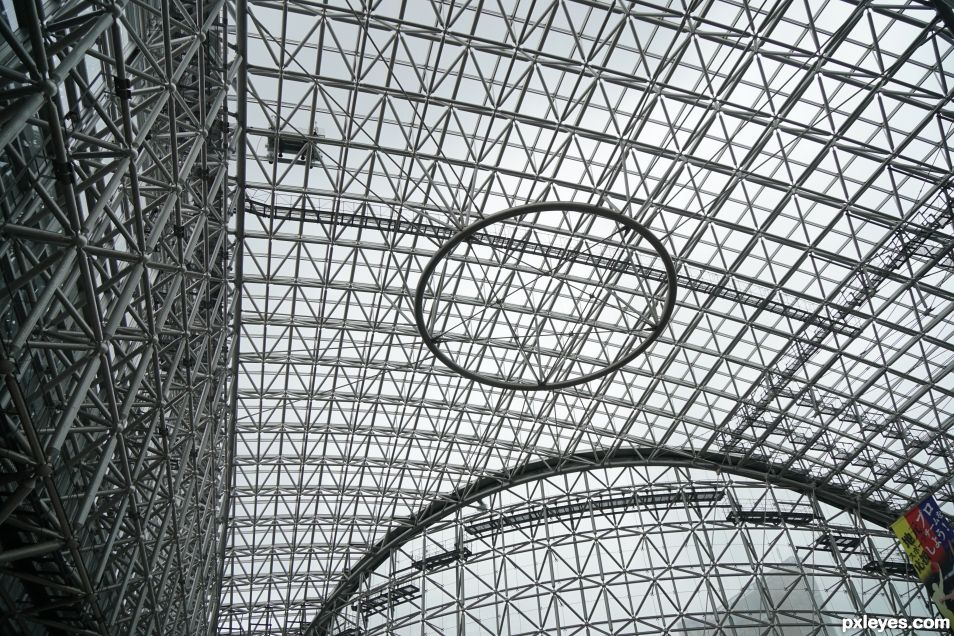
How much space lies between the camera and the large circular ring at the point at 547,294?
106ft

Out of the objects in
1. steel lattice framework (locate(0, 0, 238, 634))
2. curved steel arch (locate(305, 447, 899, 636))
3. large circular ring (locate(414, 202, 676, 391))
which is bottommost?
steel lattice framework (locate(0, 0, 238, 634))

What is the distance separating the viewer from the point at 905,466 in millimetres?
41406

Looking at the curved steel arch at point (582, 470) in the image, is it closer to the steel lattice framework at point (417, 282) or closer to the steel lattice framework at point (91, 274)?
the steel lattice framework at point (417, 282)

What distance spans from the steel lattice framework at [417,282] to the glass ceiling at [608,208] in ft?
0.60

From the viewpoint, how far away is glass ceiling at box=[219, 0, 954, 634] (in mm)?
27000

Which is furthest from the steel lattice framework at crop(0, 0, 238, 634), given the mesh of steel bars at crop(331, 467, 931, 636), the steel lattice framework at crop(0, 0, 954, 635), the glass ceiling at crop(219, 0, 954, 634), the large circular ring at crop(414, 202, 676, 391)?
the mesh of steel bars at crop(331, 467, 931, 636)

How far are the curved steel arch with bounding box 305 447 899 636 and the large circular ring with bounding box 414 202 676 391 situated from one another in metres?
7.89

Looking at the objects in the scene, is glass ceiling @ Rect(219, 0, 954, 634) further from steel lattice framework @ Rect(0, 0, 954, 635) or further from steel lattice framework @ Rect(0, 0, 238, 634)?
steel lattice framework @ Rect(0, 0, 238, 634)

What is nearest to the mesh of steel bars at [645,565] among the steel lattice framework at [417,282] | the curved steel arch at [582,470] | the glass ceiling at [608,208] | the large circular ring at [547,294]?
the steel lattice framework at [417,282]

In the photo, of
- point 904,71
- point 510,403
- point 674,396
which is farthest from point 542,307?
point 904,71

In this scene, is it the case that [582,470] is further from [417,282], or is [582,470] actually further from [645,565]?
[417,282]

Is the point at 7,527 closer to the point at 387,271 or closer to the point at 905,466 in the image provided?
the point at 387,271

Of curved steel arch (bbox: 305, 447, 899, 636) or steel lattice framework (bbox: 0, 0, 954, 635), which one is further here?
curved steel arch (bbox: 305, 447, 899, 636)

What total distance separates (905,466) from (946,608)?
16610 mm
